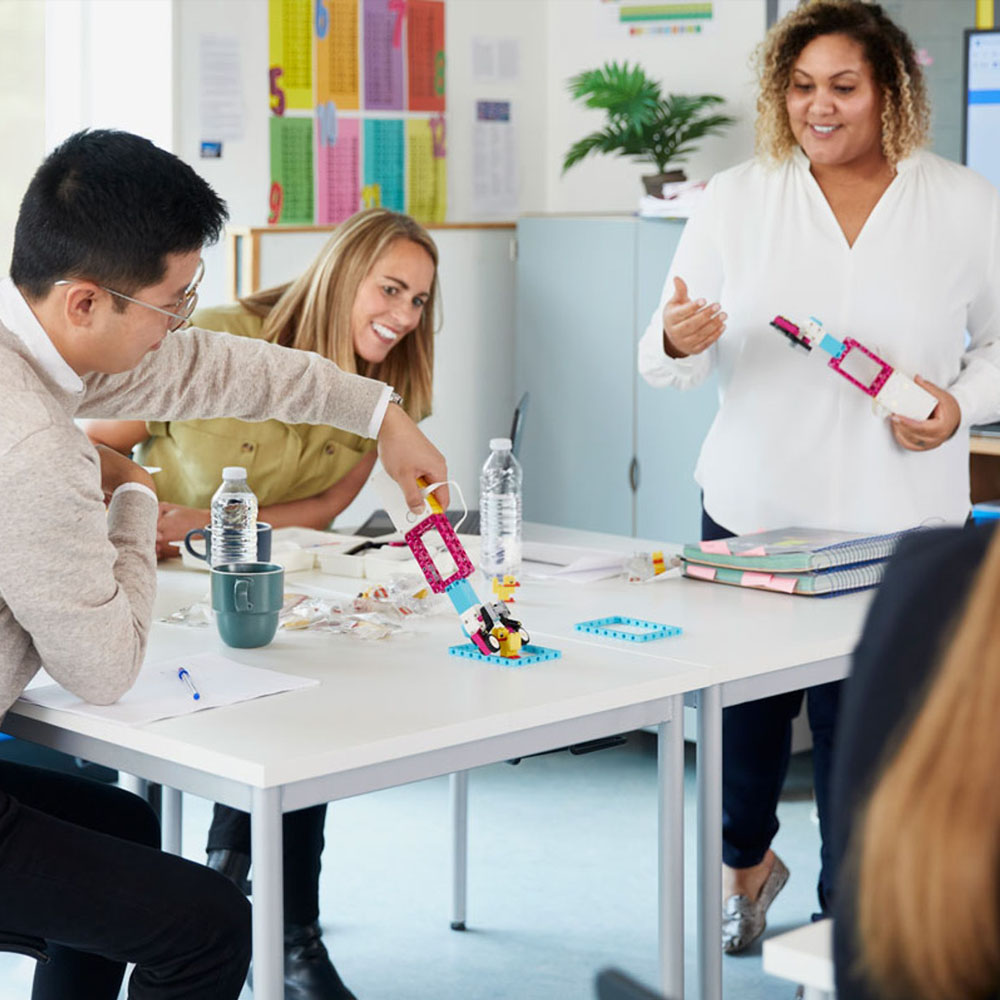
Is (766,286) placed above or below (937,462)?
above

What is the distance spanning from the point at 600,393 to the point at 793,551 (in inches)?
86.8

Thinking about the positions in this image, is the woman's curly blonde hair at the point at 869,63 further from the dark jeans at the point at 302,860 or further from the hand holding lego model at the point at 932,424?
the dark jeans at the point at 302,860

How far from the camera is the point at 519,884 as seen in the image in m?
2.97

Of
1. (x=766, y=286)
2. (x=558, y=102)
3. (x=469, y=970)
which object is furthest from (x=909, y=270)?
(x=558, y=102)

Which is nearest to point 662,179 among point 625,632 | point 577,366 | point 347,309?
point 577,366

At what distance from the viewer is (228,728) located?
1521 mm

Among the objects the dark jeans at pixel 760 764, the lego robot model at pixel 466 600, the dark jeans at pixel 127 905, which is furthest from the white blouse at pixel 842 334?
the dark jeans at pixel 127 905

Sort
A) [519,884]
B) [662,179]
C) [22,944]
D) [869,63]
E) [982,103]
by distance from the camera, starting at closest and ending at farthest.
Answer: [22,944] < [869,63] < [519,884] < [982,103] < [662,179]

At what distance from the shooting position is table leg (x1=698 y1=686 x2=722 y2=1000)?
185 centimetres

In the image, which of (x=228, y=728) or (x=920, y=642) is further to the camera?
(x=228, y=728)

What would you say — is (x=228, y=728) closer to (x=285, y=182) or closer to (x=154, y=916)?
(x=154, y=916)

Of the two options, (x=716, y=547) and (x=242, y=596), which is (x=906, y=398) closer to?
(x=716, y=547)

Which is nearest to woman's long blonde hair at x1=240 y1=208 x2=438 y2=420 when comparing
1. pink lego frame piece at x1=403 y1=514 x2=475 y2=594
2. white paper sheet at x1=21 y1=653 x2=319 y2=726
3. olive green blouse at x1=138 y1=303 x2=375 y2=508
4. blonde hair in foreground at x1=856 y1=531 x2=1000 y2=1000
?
olive green blouse at x1=138 y1=303 x2=375 y2=508

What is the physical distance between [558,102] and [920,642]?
13.9 feet
